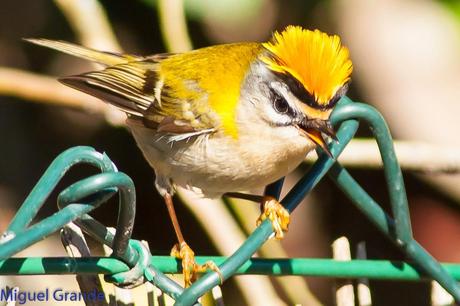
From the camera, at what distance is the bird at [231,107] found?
203 cm

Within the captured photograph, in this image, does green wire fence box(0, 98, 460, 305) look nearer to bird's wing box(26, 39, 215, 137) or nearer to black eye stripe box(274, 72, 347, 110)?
black eye stripe box(274, 72, 347, 110)

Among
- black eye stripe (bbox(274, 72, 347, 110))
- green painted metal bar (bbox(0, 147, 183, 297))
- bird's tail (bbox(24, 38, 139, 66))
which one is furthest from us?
bird's tail (bbox(24, 38, 139, 66))

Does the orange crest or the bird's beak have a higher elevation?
the orange crest

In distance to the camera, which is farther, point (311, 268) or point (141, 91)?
point (141, 91)

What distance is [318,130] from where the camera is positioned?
204cm

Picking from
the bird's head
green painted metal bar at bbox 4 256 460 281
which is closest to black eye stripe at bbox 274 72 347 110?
the bird's head

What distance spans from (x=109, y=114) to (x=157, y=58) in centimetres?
32

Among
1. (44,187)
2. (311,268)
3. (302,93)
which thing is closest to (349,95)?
(302,93)

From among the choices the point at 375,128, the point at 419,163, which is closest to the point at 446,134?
the point at 419,163

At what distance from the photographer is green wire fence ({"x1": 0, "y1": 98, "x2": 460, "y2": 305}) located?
1335mm

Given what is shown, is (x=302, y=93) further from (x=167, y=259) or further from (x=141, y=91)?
(x=141, y=91)

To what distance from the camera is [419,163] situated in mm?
2891

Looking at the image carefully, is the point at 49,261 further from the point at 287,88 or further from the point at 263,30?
the point at 263,30

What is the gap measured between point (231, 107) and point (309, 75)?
0.38m
